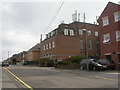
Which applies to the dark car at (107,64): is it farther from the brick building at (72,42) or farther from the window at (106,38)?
the brick building at (72,42)

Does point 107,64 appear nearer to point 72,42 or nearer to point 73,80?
point 73,80

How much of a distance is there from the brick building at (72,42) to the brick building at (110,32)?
17011 mm

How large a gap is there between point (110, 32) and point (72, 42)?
896 inches

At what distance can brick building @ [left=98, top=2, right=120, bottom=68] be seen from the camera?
28.9 metres

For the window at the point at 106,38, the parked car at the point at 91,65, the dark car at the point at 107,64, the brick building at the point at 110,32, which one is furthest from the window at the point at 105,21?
the dark car at the point at 107,64

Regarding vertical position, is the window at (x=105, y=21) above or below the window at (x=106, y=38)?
above

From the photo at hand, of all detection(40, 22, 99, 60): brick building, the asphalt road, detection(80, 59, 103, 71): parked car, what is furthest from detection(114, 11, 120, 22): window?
detection(40, 22, 99, 60): brick building

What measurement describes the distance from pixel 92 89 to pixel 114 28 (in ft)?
69.6

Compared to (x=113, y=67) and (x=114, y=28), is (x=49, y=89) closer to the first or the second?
(x=113, y=67)

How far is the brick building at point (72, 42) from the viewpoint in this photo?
50.6m

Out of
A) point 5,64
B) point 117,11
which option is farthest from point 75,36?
point 117,11

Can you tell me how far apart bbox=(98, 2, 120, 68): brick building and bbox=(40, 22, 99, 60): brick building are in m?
17.0

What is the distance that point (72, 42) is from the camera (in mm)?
52594

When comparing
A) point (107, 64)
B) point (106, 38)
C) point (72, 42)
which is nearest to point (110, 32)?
point (106, 38)
